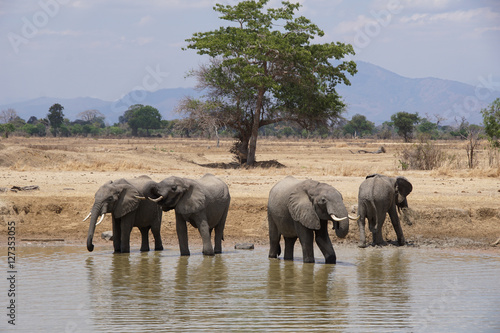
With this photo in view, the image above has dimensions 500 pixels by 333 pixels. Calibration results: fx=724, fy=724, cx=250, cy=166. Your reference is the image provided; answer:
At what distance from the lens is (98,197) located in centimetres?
1493

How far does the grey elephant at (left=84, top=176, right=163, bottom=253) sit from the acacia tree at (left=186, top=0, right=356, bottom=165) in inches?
853

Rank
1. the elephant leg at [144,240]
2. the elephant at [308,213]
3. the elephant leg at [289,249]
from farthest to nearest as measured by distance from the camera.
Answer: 1. the elephant leg at [144,240]
2. the elephant leg at [289,249]
3. the elephant at [308,213]

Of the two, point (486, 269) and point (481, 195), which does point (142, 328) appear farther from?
point (481, 195)

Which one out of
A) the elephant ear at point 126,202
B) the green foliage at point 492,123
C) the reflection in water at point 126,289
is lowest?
the reflection in water at point 126,289

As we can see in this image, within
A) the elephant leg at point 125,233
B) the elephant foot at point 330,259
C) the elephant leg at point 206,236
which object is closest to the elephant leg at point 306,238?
the elephant foot at point 330,259

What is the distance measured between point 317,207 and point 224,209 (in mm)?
3085

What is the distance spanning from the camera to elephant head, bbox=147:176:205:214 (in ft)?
47.4

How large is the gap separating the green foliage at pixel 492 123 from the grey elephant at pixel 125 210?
860 inches

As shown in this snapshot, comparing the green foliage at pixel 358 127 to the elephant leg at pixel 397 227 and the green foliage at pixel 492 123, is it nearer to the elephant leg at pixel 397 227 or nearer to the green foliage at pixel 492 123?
the green foliage at pixel 492 123

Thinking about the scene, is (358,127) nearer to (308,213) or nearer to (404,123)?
(404,123)

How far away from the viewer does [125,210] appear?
14969 mm

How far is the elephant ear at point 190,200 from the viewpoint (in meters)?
14.6

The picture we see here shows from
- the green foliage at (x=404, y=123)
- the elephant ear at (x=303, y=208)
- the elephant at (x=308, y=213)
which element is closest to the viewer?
the elephant at (x=308, y=213)

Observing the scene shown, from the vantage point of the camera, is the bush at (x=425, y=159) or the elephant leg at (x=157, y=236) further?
the bush at (x=425, y=159)
